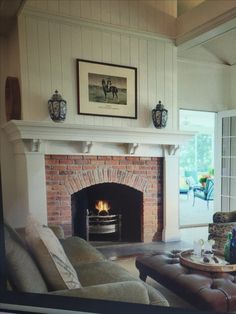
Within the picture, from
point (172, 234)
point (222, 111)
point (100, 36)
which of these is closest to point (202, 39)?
point (222, 111)

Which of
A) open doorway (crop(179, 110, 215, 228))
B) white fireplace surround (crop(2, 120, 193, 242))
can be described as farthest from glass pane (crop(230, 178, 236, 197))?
white fireplace surround (crop(2, 120, 193, 242))

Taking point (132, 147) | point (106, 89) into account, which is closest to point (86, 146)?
point (132, 147)

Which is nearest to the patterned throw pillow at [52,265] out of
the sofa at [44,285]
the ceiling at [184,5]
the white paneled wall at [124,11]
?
the sofa at [44,285]

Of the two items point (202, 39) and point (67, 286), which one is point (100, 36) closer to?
point (202, 39)

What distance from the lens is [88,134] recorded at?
280cm

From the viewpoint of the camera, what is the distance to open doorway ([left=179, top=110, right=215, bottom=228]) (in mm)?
2750

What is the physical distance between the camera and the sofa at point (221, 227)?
241 centimetres

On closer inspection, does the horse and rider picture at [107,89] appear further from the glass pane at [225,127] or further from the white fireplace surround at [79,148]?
the glass pane at [225,127]

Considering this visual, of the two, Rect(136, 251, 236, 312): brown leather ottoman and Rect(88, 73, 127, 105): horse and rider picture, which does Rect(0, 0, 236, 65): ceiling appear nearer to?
Rect(88, 73, 127, 105): horse and rider picture

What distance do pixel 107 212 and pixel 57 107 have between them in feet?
4.79

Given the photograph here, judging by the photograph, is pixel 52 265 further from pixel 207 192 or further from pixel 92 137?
pixel 207 192

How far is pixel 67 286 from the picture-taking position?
1219mm

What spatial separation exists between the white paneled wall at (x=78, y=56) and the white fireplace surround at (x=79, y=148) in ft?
0.56

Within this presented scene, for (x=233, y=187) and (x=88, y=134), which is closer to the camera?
(x=233, y=187)
